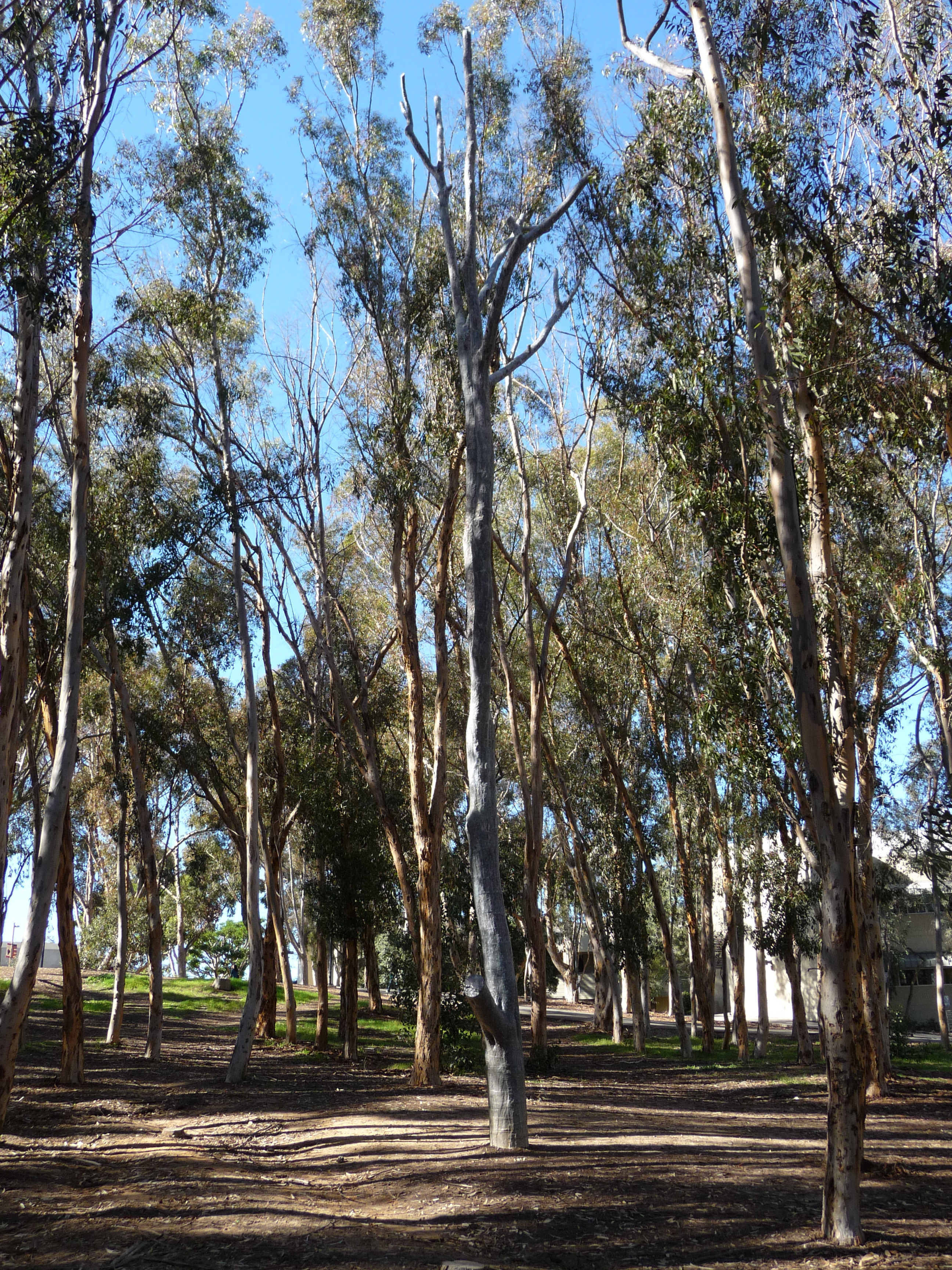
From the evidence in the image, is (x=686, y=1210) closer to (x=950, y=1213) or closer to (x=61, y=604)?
(x=950, y=1213)

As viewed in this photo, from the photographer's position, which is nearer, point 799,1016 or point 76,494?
point 76,494

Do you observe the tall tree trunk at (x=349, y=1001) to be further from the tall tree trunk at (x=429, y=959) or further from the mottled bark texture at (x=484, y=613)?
the mottled bark texture at (x=484, y=613)

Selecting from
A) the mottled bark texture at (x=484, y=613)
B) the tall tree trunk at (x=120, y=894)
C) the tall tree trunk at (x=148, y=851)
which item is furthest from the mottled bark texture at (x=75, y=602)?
the tall tree trunk at (x=120, y=894)

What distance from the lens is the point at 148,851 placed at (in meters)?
15.1

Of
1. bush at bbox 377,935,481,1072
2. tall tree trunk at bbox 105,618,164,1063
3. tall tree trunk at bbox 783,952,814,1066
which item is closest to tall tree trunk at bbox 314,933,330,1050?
bush at bbox 377,935,481,1072

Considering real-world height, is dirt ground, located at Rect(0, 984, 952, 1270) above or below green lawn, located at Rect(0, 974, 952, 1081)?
above

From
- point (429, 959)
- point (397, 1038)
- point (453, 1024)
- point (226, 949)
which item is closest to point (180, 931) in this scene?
point (226, 949)

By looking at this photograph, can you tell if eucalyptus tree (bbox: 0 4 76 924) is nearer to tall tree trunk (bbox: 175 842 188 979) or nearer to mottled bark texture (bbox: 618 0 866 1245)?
mottled bark texture (bbox: 618 0 866 1245)

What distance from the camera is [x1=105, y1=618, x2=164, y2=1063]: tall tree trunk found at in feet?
48.1

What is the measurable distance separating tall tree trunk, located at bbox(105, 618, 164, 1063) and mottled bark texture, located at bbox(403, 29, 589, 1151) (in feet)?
22.5

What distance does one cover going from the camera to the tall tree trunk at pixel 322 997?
1886 centimetres

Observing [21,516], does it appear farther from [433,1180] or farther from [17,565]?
[433,1180]

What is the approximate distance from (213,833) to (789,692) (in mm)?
24504

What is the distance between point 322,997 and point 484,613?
41.9 ft
